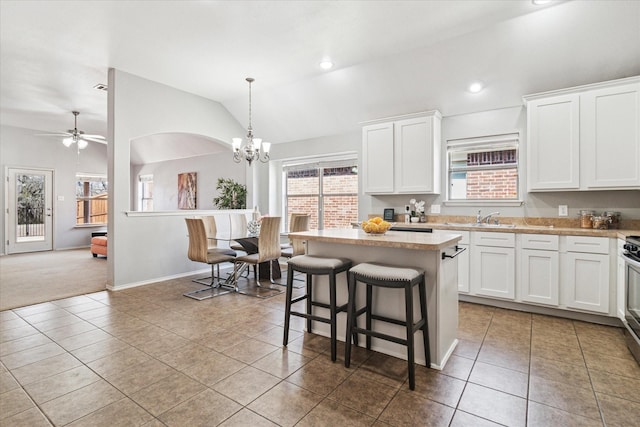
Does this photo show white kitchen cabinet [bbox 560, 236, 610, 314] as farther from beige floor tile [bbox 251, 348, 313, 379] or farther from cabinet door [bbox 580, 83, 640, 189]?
beige floor tile [bbox 251, 348, 313, 379]

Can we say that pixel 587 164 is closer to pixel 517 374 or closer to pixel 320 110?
pixel 517 374

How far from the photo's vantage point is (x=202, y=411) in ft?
6.08

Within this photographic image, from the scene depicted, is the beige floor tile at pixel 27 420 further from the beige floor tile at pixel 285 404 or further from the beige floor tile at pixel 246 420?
the beige floor tile at pixel 285 404

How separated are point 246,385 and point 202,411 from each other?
324mm

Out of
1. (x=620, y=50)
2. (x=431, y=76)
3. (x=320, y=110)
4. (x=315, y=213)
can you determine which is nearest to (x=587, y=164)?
(x=620, y=50)

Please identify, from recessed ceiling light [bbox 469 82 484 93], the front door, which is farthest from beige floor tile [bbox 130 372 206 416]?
the front door

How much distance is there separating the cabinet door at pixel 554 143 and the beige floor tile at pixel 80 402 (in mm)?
4317

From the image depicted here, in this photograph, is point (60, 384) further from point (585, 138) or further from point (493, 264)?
point (585, 138)

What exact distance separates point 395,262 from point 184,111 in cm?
442

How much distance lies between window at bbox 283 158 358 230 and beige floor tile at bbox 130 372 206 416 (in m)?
4.06

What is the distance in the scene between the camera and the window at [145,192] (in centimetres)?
981

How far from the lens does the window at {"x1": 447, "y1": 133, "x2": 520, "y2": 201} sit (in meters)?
4.23

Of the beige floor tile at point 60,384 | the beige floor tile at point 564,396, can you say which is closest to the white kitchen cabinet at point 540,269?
the beige floor tile at point 564,396

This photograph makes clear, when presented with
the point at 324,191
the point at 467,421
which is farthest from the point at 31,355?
the point at 324,191
